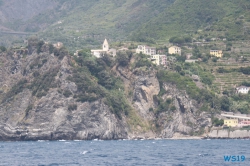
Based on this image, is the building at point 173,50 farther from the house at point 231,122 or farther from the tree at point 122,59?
the house at point 231,122

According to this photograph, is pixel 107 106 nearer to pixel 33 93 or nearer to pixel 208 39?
pixel 33 93

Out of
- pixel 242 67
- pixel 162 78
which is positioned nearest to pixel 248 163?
pixel 162 78

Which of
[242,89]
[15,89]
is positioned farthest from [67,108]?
[242,89]

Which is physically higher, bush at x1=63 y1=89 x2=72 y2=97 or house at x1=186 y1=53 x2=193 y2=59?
house at x1=186 y1=53 x2=193 y2=59

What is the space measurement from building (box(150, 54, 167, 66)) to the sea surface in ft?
130

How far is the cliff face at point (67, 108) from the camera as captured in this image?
464ft

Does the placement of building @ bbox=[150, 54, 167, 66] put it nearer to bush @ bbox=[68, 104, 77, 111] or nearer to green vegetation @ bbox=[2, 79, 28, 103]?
bush @ bbox=[68, 104, 77, 111]

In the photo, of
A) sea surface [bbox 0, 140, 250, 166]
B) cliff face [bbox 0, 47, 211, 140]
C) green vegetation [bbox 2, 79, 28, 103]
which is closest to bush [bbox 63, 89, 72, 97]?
cliff face [bbox 0, 47, 211, 140]

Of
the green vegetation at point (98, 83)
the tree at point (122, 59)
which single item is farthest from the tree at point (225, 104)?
the tree at point (122, 59)

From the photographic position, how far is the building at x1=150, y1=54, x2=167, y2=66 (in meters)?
164

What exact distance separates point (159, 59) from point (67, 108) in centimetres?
2902

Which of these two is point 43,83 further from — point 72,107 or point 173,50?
point 173,50

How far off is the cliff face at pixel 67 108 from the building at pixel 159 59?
29.5 ft

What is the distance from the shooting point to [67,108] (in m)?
143
